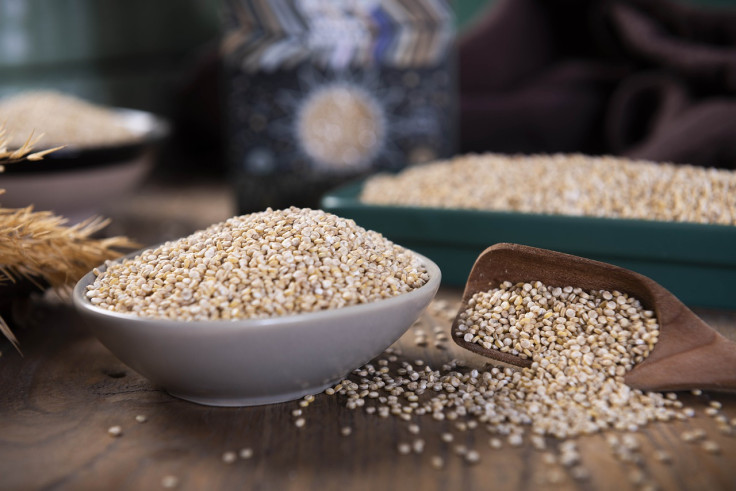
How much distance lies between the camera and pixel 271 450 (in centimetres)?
62

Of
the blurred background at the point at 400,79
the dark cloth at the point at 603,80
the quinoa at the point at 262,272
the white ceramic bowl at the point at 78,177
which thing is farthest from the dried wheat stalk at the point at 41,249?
the dark cloth at the point at 603,80

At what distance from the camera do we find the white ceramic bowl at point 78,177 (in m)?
1.21

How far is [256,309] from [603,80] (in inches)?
52.9

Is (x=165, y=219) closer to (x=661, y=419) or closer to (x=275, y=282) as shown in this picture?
(x=275, y=282)

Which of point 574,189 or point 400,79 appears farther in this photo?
point 400,79

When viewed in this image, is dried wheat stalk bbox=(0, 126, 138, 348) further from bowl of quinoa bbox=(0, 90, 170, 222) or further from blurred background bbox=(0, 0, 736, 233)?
blurred background bbox=(0, 0, 736, 233)

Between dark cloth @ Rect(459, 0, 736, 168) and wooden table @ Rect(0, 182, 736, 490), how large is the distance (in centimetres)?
83

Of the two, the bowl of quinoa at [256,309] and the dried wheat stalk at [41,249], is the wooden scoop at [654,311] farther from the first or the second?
the dried wheat stalk at [41,249]

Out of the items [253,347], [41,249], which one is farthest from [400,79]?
[253,347]

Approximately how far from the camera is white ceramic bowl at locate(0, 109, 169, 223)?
1.21m

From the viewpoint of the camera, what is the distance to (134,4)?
2.03 meters

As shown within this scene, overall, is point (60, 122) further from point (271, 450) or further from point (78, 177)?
point (271, 450)

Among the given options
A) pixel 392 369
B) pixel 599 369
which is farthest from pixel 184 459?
pixel 599 369

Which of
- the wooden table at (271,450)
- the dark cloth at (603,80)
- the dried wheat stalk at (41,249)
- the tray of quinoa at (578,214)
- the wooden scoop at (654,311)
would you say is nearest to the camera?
the wooden table at (271,450)
